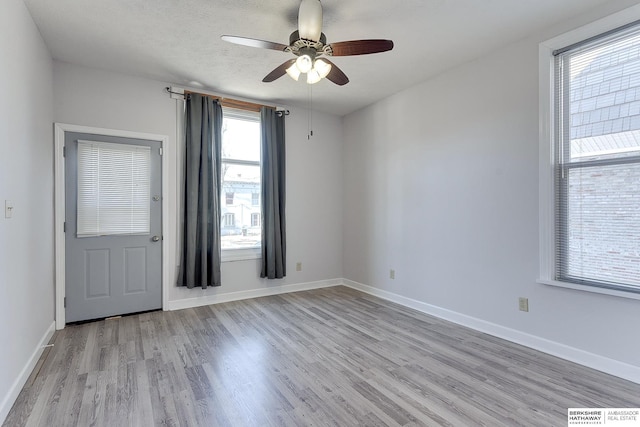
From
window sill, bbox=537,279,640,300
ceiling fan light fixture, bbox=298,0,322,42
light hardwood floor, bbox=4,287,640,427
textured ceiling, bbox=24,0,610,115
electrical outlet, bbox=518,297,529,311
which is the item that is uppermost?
textured ceiling, bbox=24,0,610,115

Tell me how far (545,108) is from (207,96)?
3.67 m

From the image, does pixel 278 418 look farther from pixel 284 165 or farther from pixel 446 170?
pixel 284 165

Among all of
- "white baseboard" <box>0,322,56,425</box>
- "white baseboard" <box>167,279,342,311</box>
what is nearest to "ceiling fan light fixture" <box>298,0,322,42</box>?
"white baseboard" <box>0,322,56,425</box>

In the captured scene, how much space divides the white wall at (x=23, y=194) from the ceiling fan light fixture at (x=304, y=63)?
1.84 m

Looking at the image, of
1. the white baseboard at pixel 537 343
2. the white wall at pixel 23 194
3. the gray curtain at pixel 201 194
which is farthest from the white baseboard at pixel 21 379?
the white baseboard at pixel 537 343

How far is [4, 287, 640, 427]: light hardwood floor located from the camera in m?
1.88

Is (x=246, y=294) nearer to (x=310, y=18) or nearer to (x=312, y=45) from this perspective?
(x=312, y=45)

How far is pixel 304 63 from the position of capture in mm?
2279

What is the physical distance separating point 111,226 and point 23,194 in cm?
127

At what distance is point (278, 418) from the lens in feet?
6.09

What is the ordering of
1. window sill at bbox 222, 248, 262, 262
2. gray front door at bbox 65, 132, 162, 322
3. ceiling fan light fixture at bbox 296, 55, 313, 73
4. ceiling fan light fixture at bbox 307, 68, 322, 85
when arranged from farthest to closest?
window sill at bbox 222, 248, 262, 262 → gray front door at bbox 65, 132, 162, 322 → ceiling fan light fixture at bbox 307, 68, 322, 85 → ceiling fan light fixture at bbox 296, 55, 313, 73

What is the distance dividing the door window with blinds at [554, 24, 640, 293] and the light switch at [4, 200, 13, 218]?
13.2ft

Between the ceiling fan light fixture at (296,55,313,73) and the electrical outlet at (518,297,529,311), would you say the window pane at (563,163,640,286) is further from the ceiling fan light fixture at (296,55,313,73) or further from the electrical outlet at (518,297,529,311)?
the ceiling fan light fixture at (296,55,313,73)

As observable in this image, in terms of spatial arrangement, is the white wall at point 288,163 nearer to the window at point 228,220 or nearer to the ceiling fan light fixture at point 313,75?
the window at point 228,220
